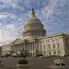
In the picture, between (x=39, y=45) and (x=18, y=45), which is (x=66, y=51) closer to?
(x=39, y=45)

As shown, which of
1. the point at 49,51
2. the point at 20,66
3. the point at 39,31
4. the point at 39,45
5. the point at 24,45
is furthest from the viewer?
the point at 39,31

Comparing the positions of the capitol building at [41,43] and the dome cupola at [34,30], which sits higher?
the dome cupola at [34,30]

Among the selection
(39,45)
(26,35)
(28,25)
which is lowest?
(39,45)

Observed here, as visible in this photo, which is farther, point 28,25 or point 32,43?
point 28,25

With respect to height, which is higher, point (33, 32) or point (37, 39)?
point (33, 32)

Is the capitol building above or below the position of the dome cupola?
below

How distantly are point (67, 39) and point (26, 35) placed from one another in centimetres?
4146

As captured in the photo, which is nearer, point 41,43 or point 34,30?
point 41,43

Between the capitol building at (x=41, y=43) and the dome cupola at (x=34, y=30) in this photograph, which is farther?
the dome cupola at (x=34, y=30)

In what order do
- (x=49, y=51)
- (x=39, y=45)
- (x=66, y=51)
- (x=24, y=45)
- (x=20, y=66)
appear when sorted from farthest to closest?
(x=24, y=45) → (x=39, y=45) → (x=49, y=51) → (x=66, y=51) → (x=20, y=66)

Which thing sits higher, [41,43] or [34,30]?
[34,30]

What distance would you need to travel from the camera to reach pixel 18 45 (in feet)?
349

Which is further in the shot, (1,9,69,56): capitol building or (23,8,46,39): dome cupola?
(23,8,46,39): dome cupola

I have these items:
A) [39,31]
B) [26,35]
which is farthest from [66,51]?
[26,35]
